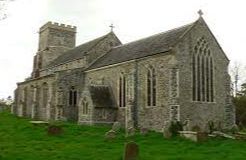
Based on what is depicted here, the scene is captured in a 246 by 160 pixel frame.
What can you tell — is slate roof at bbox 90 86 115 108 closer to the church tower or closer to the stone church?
the stone church

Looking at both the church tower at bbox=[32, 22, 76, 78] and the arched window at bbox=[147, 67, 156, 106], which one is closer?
the arched window at bbox=[147, 67, 156, 106]

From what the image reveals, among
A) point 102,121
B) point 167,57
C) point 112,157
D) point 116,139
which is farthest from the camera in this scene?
point 102,121

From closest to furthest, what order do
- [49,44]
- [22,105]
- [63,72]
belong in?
1. [63,72]
2. [22,105]
3. [49,44]

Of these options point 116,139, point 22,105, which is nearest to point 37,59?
point 22,105

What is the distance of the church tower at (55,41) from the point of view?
61188mm

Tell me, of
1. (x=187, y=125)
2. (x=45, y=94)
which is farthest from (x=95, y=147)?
(x=45, y=94)

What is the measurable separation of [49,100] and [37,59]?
24.0 meters

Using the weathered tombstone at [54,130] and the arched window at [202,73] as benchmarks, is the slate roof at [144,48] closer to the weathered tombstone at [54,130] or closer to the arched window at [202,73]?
the arched window at [202,73]

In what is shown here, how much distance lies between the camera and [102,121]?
36906 mm

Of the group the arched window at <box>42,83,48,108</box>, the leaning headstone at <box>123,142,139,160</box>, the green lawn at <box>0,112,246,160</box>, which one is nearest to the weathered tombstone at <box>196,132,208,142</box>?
the green lawn at <box>0,112,246,160</box>

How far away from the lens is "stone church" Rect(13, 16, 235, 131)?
3131cm

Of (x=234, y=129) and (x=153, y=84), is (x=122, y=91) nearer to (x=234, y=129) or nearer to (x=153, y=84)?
(x=153, y=84)

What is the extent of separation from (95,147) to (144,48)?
53.0 feet

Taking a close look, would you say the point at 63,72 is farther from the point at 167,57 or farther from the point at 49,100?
the point at 167,57
